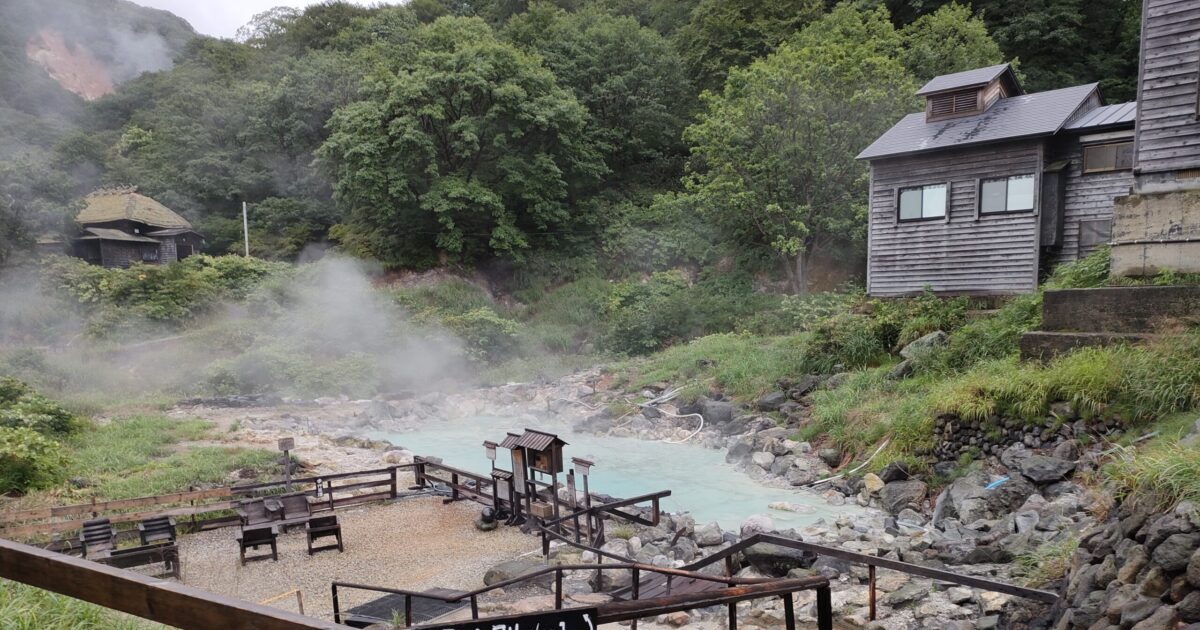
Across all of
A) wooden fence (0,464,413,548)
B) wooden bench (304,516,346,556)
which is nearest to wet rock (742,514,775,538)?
wooden bench (304,516,346,556)

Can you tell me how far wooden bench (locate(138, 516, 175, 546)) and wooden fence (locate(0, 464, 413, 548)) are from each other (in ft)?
2.49

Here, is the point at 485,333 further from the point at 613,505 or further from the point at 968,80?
the point at 613,505

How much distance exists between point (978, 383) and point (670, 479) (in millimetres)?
5545

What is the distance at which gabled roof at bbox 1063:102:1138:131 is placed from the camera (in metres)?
14.7

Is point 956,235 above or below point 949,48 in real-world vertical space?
below

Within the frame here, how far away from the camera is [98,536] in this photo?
882 cm

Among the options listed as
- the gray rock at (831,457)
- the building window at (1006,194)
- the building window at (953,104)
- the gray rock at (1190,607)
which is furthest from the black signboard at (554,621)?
the building window at (953,104)

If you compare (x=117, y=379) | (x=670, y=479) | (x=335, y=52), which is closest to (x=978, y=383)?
(x=670, y=479)

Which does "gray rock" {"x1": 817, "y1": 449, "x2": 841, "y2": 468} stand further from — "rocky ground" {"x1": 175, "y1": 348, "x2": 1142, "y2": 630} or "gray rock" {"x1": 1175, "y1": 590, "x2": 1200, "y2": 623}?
"gray rock" {"x1": 1175, "y1": 590, "x2": 1200, "y2": 623}

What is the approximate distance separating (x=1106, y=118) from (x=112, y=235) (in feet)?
126

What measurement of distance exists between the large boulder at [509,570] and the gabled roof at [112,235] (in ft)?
107

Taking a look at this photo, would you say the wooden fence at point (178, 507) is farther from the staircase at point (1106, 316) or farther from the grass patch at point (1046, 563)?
the staircase at point (1106, 316)

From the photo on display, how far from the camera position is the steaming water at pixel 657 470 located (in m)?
10.7

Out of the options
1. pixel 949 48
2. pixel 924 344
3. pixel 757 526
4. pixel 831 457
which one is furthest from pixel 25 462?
pixel 949 48
